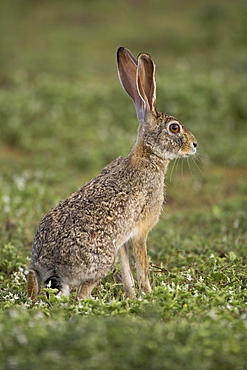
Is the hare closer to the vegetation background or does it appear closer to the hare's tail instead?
the hare's tail

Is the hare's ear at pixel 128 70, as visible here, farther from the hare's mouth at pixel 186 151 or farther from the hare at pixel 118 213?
the hare's mouth at pixel 186 151

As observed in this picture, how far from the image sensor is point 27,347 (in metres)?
4.08

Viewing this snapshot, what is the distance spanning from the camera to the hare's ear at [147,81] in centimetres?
660

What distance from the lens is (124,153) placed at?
11.7 metres

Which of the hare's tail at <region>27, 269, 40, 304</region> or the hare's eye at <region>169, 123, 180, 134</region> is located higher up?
the hare's eye at <region>169, 123, 180, 134</region>

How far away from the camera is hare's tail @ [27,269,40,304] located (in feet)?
18.5

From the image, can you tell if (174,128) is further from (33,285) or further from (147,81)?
(33,285)

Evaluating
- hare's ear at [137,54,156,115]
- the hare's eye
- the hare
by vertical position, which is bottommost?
the hare

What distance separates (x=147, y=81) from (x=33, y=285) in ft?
8.08

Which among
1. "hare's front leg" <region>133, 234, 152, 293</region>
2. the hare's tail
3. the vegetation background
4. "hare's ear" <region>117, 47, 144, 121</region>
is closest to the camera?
the vegetation background

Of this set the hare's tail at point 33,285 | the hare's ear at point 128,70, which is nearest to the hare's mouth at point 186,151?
the hare's ear at point 128,70

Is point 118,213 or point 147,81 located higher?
point 147,81

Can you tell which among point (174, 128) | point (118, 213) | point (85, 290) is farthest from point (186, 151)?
point (85, 290)

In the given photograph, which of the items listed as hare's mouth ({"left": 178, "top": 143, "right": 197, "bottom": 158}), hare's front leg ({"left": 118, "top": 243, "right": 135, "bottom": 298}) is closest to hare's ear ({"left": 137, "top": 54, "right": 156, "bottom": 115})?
hare's mouth ({"left": 178, "top": 143, "right": 197, "bottom": 158})
